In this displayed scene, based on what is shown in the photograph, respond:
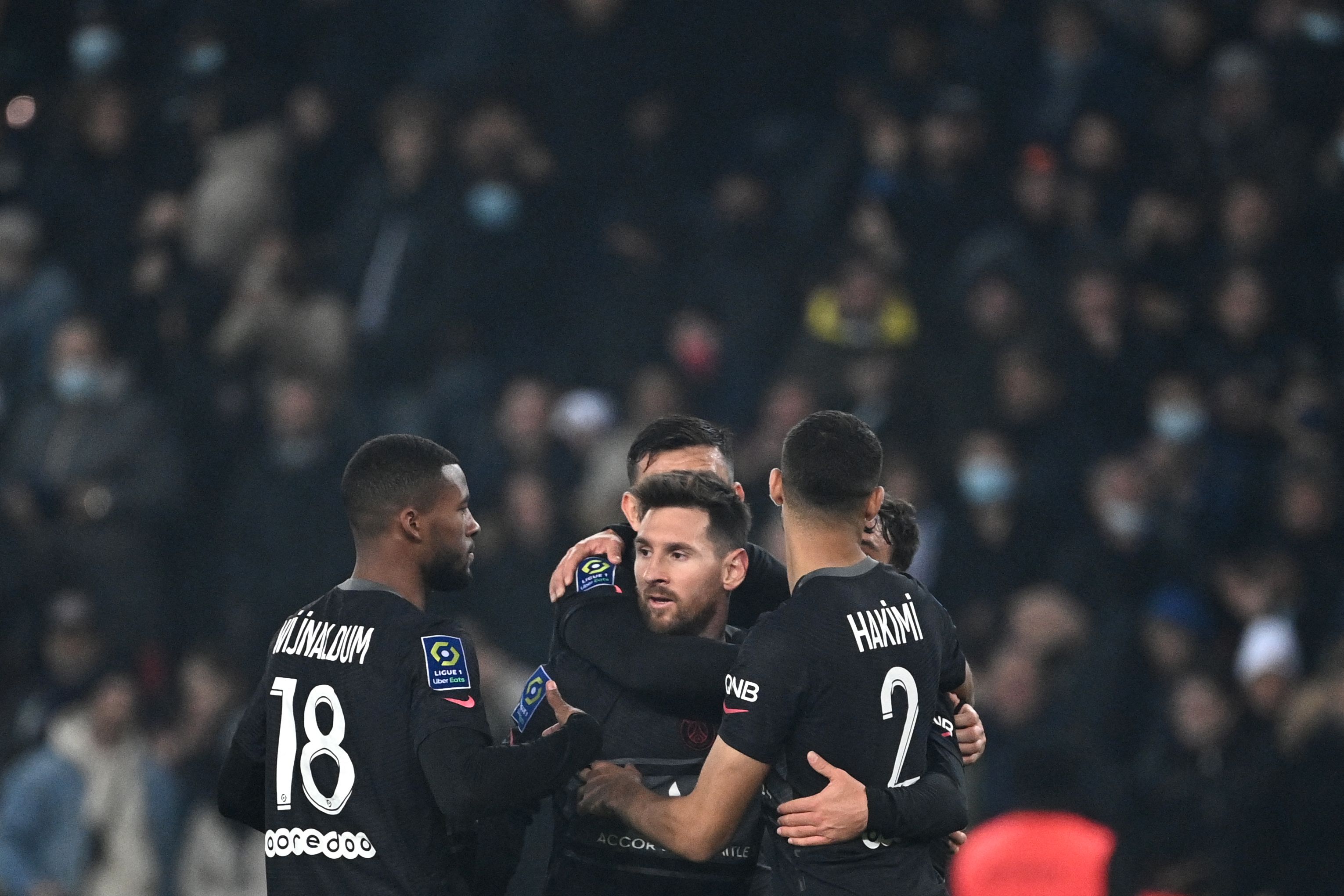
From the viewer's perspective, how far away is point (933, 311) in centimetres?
977

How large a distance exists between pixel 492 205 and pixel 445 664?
22.9ft

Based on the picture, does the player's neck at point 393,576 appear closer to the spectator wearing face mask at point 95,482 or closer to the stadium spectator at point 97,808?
the stadium spectator at point 97,808

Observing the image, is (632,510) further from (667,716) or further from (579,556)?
(667,716)

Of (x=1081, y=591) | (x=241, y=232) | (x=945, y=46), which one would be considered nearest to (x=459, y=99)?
(x=241, y=232)

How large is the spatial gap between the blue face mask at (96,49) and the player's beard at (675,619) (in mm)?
9362

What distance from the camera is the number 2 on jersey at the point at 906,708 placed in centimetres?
404

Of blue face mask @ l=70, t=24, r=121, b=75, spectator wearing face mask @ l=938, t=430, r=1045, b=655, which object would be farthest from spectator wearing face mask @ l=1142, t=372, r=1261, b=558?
blue face mask @ l=70, t=24, r=121, b=75

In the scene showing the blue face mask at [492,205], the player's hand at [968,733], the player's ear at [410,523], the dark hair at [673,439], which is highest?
the blue face mask at [492,205]

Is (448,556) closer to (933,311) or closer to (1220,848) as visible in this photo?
(1220,848)

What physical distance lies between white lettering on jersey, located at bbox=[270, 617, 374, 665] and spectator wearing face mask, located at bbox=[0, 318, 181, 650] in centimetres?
608

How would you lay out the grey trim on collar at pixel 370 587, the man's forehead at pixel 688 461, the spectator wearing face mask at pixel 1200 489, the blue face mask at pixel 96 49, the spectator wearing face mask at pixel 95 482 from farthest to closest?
the blue face mask at pixel 96 49 → the spectator wearing face mask at pixel 95 482 → the spectator wearing face mask at pixel 1200 489 → the man's forehead at pixel 688 461 → the grey trim on collar at pixel 370 587

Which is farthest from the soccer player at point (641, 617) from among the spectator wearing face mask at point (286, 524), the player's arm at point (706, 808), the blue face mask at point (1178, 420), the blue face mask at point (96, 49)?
the blue face mask at point (96, 49)

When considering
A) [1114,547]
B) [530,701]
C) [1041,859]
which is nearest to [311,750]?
[530,701]

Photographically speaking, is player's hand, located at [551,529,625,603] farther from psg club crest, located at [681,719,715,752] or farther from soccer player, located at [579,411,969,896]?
soccer player, located at [579,411,969,896]
